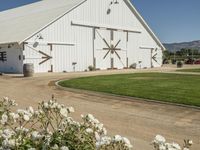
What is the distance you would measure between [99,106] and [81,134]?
757cm

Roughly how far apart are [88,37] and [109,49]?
10.5 ft

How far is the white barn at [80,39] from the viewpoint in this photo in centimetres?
2732

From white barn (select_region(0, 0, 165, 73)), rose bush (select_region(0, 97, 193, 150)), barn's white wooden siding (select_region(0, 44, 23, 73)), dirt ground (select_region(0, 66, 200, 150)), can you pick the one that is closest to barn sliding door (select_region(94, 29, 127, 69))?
white barn (select_region(0, 0, 165, 73))

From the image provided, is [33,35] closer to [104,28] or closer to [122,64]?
[104,28]

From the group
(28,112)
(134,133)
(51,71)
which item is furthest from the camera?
(51,71)

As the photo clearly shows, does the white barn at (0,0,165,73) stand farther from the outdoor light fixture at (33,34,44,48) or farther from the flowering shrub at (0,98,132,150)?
the flowering shrub at (0,98,132,150)

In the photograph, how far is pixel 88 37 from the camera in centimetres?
3184

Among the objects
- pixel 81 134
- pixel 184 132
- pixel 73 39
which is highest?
pixel 73 39

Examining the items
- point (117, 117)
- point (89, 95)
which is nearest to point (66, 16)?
point (89, 95)

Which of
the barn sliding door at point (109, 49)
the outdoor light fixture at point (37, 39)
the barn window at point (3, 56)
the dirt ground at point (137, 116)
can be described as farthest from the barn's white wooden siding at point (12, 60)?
the dirt ground at point (137, 116)

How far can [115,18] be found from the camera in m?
34.7

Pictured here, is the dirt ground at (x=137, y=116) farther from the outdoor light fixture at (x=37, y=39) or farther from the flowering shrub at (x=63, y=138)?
the outdoor light fixture at (x=37, y=39)

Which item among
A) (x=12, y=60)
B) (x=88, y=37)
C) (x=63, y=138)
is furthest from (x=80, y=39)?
(x=63, y=138)

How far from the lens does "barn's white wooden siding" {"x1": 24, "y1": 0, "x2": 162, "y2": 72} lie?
2877 centimetres
